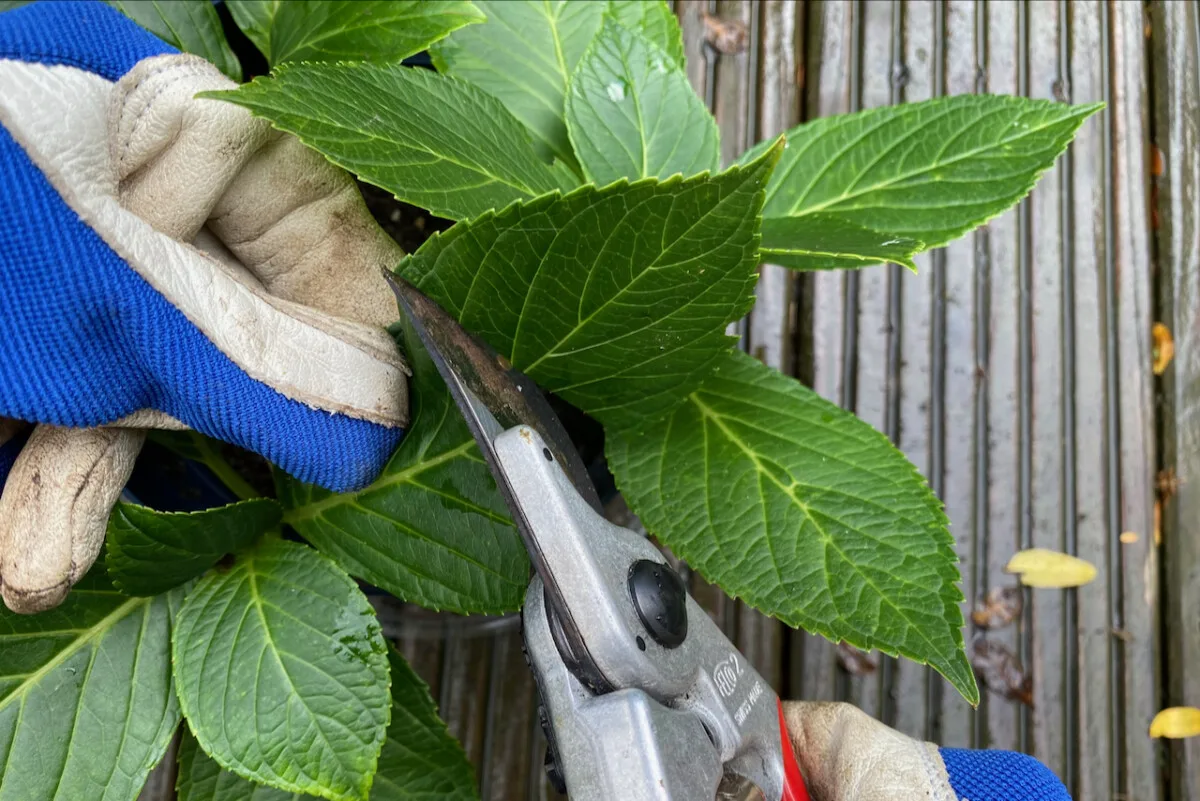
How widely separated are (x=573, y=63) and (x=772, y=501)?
0.30m

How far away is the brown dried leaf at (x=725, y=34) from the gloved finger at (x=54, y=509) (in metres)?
0.58

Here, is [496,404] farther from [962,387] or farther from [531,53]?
[962,387]

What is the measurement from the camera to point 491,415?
1.24ft

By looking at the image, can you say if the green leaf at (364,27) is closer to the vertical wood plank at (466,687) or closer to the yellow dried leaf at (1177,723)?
the vertical wood plank at (466,687)

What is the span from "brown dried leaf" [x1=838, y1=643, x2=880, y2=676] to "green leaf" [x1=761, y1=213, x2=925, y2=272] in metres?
0.36

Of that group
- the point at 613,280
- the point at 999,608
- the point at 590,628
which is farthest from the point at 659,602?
the point at 999,608

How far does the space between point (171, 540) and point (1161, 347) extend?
792 millimetres

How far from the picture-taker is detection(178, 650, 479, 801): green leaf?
1.65ft

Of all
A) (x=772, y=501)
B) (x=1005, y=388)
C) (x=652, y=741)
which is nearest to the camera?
(x=652, y=741)

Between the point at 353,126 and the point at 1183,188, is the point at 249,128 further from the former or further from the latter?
the point at 1183,188

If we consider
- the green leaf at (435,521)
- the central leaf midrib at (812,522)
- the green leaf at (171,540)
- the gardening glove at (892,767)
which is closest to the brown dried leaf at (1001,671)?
the gardening glove at (892,767)

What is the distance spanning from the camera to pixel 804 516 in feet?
1.53

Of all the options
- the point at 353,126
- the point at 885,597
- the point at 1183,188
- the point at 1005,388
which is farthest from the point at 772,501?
the point at 1183,188

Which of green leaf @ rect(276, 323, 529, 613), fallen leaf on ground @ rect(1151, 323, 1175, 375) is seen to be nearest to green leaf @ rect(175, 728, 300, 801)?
green leaf @ rect(276, 323, 529, 613)
